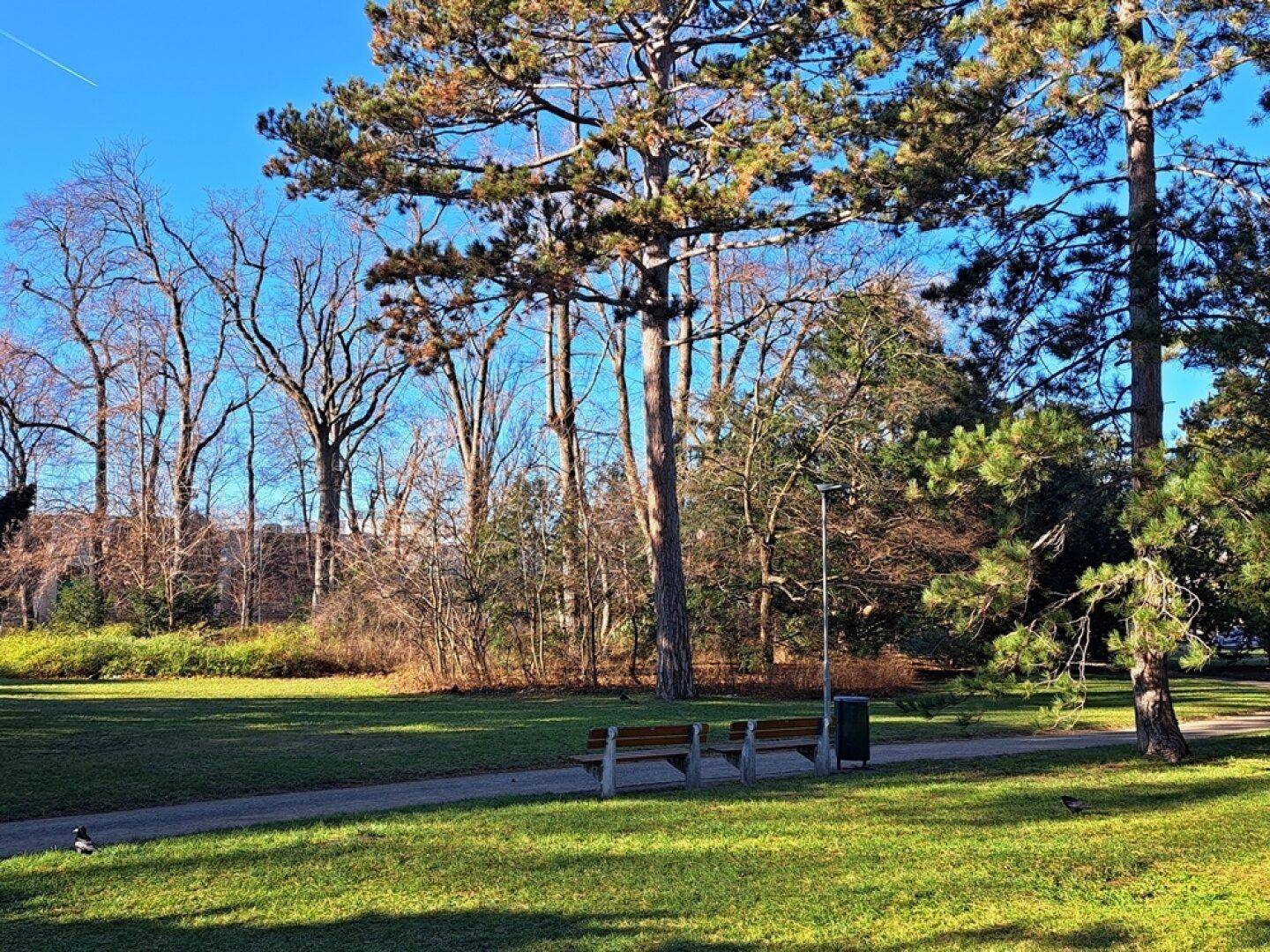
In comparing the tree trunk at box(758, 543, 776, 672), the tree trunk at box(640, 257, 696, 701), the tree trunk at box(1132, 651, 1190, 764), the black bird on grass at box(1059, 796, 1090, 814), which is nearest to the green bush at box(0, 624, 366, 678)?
the tree trunk at box(758, 543, 776, 672)

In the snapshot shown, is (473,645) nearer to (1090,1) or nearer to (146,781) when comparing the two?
(146,781)

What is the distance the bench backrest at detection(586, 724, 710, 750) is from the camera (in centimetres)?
1136

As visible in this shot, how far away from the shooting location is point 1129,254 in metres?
13.3

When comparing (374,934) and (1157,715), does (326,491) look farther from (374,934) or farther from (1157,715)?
(374,934)

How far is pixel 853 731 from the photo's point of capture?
44.2ft

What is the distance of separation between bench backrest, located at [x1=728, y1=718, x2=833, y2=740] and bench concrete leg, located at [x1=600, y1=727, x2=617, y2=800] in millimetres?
1746

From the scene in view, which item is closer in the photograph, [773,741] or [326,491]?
[773,741]

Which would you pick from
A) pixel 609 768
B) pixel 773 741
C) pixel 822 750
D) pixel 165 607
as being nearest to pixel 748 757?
pixel 773 741

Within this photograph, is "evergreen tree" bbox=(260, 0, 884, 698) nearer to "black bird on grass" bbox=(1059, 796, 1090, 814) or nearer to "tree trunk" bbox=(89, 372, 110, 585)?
"black bird on grass" bbox=(1059, 796, 1090, 814)

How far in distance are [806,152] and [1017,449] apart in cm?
883

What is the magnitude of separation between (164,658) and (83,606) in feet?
28.8

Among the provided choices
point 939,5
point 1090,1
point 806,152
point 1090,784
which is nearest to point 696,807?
point 1090,784

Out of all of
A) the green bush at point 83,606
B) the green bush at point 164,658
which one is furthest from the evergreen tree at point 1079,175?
the green bush at point 83,606

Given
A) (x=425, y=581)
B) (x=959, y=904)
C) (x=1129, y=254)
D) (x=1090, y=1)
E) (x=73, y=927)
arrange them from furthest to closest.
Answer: (x=425, y=581)
(x=1129, y=254)
(x=1090, y=1)
(x=959, y=904)
(x=73, y=927)
